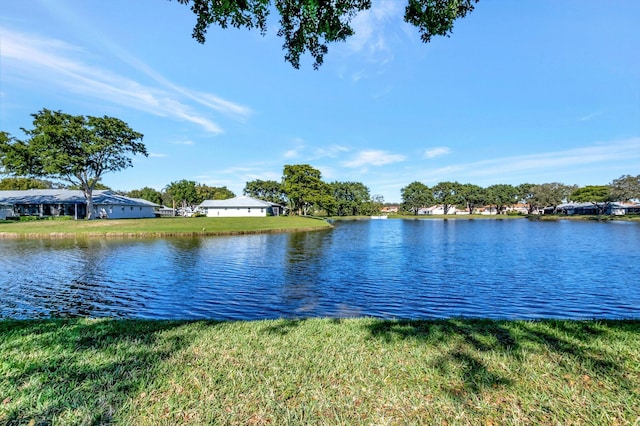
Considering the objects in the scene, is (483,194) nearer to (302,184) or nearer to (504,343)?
(302,184)

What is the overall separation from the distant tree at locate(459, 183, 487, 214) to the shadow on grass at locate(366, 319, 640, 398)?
131001 millimetres

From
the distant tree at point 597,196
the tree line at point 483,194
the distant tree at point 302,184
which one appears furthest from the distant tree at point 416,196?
the distant tree at point 302,184

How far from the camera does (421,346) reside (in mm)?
5250

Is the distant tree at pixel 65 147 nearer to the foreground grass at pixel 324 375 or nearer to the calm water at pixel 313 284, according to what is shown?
the calm water at pixel 313 284

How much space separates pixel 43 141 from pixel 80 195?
18260 millimetres

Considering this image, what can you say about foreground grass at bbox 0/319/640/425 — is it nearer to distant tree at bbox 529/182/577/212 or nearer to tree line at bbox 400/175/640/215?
tree line at bbox 400/175/640/215

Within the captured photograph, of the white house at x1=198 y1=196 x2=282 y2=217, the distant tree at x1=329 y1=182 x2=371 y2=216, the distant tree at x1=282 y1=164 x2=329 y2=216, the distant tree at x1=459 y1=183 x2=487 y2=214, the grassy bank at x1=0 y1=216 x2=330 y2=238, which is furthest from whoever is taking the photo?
the distant tree at x1=459 y1=183 x2=487 y2=214

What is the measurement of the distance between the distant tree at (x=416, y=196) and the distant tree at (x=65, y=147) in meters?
107

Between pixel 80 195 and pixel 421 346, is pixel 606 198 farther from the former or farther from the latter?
pixel 80 195

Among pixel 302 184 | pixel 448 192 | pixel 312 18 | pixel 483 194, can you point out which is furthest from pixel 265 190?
pixel 312 18

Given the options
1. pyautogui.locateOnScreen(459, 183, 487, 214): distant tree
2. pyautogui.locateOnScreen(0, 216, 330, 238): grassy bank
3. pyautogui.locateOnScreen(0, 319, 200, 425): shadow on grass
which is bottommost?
pyautogui.locateOnScreen(0, 319, 200, 425): shadow on grass

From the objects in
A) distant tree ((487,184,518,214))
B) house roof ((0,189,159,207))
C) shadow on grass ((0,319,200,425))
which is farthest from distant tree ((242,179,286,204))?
shadow on grass ((0,319,200,425))

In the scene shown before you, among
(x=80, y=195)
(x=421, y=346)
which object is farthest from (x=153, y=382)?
(x=80, y=195)

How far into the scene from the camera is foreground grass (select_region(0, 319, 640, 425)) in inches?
135
